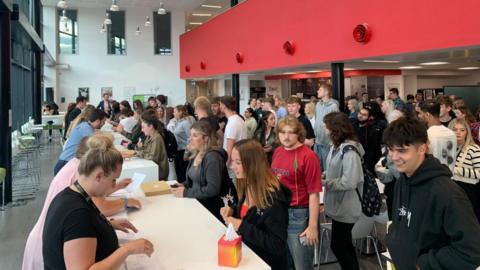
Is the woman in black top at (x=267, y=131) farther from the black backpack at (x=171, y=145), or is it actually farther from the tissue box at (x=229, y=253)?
the tissue box at (x=229, y=253)

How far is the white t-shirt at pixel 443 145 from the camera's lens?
3.44 metres

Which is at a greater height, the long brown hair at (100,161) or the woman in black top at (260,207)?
the long brown hair at (100,161)

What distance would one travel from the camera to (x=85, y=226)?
5.14 feet

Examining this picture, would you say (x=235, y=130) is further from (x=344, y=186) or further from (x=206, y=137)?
(x=344, y=186)

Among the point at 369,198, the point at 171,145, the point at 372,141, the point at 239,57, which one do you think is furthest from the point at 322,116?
Result: the point at 239,57

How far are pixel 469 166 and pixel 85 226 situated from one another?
3.42 metres

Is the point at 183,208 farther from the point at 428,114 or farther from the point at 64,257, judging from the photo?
the point at 428,114

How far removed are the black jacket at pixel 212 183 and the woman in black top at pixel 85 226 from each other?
1.31 metres

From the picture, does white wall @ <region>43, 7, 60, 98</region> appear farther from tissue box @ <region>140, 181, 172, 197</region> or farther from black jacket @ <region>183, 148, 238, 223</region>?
black jacket @ <region>183, 148, 238, 223</region>

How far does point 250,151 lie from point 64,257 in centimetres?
117

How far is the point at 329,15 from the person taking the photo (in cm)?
684

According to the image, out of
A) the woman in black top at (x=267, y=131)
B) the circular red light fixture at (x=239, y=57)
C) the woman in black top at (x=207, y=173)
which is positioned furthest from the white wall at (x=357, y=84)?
the woman in black top at (x=207, y=173)

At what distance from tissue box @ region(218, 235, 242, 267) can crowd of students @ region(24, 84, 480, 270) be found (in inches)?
7.4

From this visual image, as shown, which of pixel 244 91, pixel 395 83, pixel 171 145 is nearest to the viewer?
pixel 171 145
